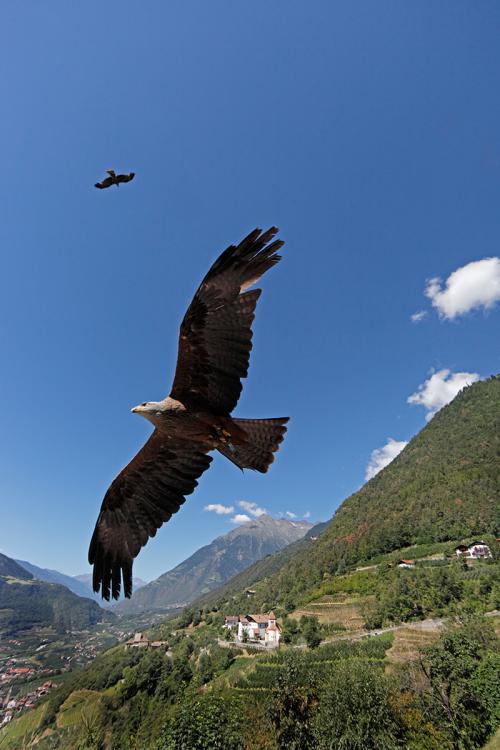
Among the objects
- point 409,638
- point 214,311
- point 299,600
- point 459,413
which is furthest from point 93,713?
point 459,413

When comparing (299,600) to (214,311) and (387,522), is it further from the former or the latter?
(214,311)

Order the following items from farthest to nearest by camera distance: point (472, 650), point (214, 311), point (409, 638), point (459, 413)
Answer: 1. point (459, 413)
2. point (409, 638)
3. point (472, 650)
4. point (214, 311)

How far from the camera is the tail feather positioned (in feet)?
19.3

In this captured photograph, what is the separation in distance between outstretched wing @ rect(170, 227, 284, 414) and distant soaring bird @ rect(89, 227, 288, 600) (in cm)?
1

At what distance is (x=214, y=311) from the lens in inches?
186

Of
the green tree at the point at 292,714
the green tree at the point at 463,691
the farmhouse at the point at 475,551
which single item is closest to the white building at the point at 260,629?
the green tree at the point at 292,714

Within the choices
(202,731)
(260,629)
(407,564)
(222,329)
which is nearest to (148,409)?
(222,329)

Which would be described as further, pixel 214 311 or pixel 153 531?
pixel 153 531

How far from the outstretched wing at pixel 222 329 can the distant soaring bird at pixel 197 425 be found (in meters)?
0.01

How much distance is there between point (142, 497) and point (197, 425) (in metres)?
1.89

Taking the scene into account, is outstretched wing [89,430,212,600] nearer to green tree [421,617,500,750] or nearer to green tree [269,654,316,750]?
green tree [269,654,316,750]

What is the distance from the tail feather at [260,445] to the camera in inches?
231

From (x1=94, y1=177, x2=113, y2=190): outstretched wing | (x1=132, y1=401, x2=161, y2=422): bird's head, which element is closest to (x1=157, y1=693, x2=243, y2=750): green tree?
(x1=132, y1=401, x2=161, y2=422): bird's head

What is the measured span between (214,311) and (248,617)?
79349 mm
